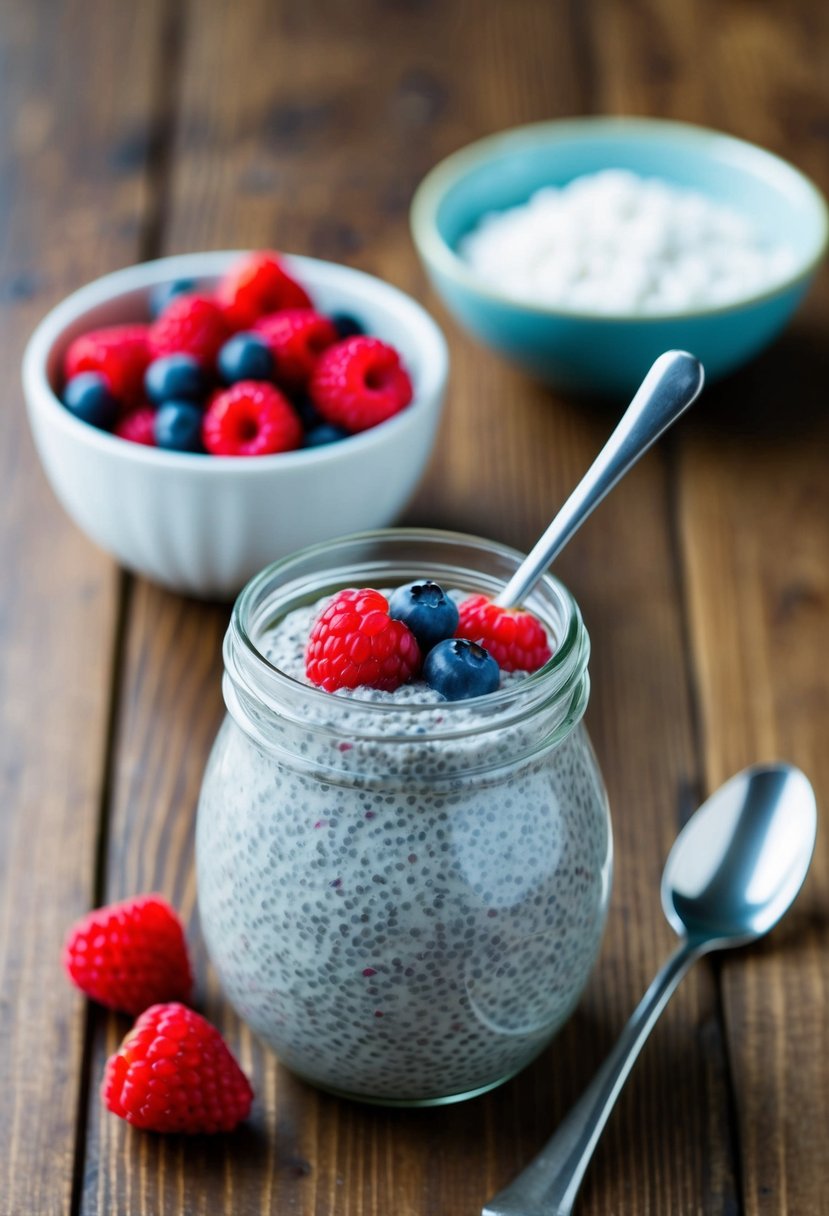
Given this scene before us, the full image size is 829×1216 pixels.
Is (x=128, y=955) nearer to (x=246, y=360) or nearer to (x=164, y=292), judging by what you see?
(x=246, y=360)

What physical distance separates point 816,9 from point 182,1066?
174 cm

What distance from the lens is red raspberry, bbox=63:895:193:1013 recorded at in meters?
0.85

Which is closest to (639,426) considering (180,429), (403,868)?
(403,868)

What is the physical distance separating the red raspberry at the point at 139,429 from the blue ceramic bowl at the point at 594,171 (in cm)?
34

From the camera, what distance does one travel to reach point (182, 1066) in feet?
2.52

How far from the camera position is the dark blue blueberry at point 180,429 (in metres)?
1.12

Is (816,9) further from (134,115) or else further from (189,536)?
(189,536)

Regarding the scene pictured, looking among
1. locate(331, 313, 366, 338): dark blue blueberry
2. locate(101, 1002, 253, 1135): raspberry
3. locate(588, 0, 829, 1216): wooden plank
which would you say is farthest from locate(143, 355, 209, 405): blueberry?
locate(101, 1002, 253, 1135): raspberry

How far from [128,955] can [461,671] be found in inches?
10.9

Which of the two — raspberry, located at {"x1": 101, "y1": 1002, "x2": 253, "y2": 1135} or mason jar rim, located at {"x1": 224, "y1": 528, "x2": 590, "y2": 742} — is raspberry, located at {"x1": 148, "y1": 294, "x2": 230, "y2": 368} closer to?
mason jar rim, located at {"x1": 224, "y1": 528, "x2": 590, "y2": 742}

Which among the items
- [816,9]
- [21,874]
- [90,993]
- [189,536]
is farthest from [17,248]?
[816,9]

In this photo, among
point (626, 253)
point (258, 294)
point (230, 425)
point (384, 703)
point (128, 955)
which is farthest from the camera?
point (626, 253)

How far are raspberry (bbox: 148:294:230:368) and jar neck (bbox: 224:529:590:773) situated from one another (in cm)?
39

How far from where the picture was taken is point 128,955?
2.78ft
